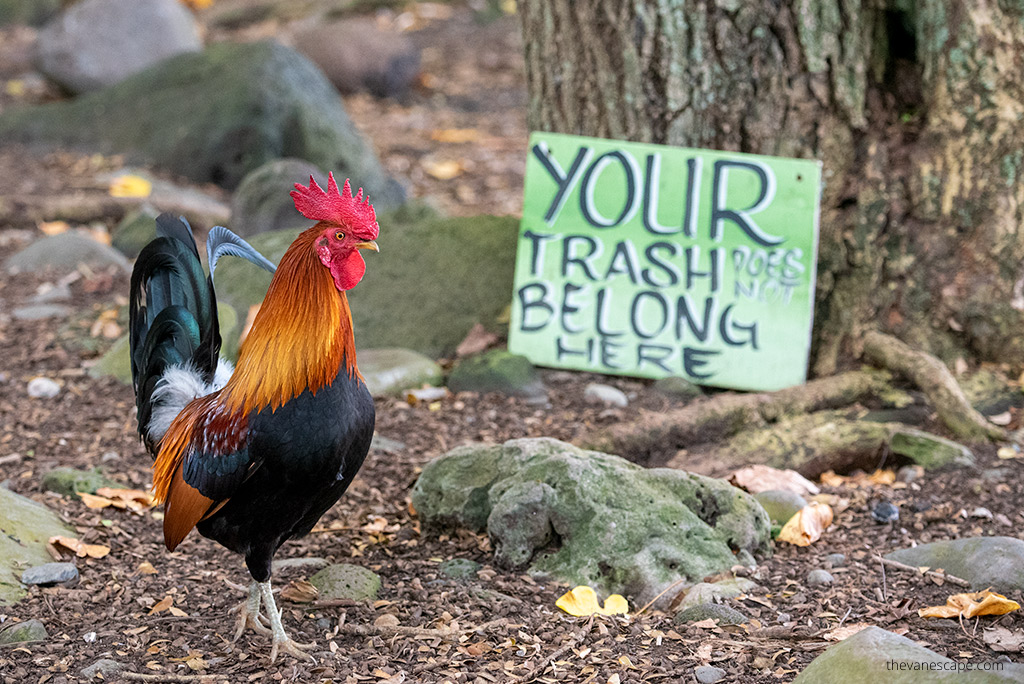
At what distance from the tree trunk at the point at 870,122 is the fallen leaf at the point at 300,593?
2402 millimetres

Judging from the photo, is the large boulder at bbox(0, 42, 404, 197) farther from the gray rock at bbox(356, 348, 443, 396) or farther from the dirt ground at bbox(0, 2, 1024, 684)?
the dirt ground at bbox(0, 2, 1024, 684)

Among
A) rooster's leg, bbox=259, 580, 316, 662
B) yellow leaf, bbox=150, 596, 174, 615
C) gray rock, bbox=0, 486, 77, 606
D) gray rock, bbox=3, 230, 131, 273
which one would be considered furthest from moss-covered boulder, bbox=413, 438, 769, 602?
gray rock, bbox=3, 230, 131, 273

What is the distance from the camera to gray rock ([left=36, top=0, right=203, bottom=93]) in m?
8.74

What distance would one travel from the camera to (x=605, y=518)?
2.95 meters

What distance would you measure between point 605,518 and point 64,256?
4.07m

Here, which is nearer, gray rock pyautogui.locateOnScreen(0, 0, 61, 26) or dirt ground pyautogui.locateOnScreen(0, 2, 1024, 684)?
dirt ground pyautogui.locateOnScreen(0, 2, 1024, 684)

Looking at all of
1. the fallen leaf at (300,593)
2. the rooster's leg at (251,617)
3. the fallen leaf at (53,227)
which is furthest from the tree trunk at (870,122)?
the fallen leaf at (53,227)

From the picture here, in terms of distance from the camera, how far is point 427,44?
10.9 meters

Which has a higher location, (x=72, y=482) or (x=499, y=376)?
(x=499, y=376)

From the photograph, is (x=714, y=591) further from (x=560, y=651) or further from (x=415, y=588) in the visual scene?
(x=415, y=588)

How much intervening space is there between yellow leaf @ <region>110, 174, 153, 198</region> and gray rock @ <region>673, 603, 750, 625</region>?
5.27 m

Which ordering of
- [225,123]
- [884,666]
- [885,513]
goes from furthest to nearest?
[225,123], [885,513], [884,666]

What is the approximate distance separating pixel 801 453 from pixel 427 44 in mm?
8421

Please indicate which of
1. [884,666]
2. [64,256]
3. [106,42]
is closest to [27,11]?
[106,42]
